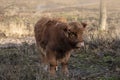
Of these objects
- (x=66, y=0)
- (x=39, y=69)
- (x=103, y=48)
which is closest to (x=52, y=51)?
(x=39, y=69)

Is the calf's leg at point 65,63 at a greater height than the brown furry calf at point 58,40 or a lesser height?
lesser

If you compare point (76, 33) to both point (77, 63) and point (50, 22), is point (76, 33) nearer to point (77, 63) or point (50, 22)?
point (50, 22)

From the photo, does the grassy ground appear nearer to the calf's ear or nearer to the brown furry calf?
the brown furry calf

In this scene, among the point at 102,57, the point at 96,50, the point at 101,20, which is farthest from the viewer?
the point at 101,20

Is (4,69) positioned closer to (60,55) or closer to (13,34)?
(60,55)

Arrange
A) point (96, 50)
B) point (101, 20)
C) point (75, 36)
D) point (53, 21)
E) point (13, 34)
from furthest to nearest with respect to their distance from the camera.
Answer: point (101, 20) < point (13, 34) < point (96, 50) < point (53, 21) < point (75, 36)

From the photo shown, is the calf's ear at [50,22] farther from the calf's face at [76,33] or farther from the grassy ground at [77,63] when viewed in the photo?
the calf's face at [76,33]

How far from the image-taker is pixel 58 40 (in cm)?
817

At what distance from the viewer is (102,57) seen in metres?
10.7

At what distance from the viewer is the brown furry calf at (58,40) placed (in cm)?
759

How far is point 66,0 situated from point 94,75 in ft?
137

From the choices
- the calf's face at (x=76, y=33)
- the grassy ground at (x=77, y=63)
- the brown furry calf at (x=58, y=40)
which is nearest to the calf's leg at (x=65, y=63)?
the brown furry calf at (x=58, y=40)

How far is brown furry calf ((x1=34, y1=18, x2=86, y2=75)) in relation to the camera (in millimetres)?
7586

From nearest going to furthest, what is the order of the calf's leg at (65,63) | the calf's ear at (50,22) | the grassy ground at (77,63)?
the grassy ground at (77,63) < the calf's leg at (65,63) < the calf's ear at (50,22)
